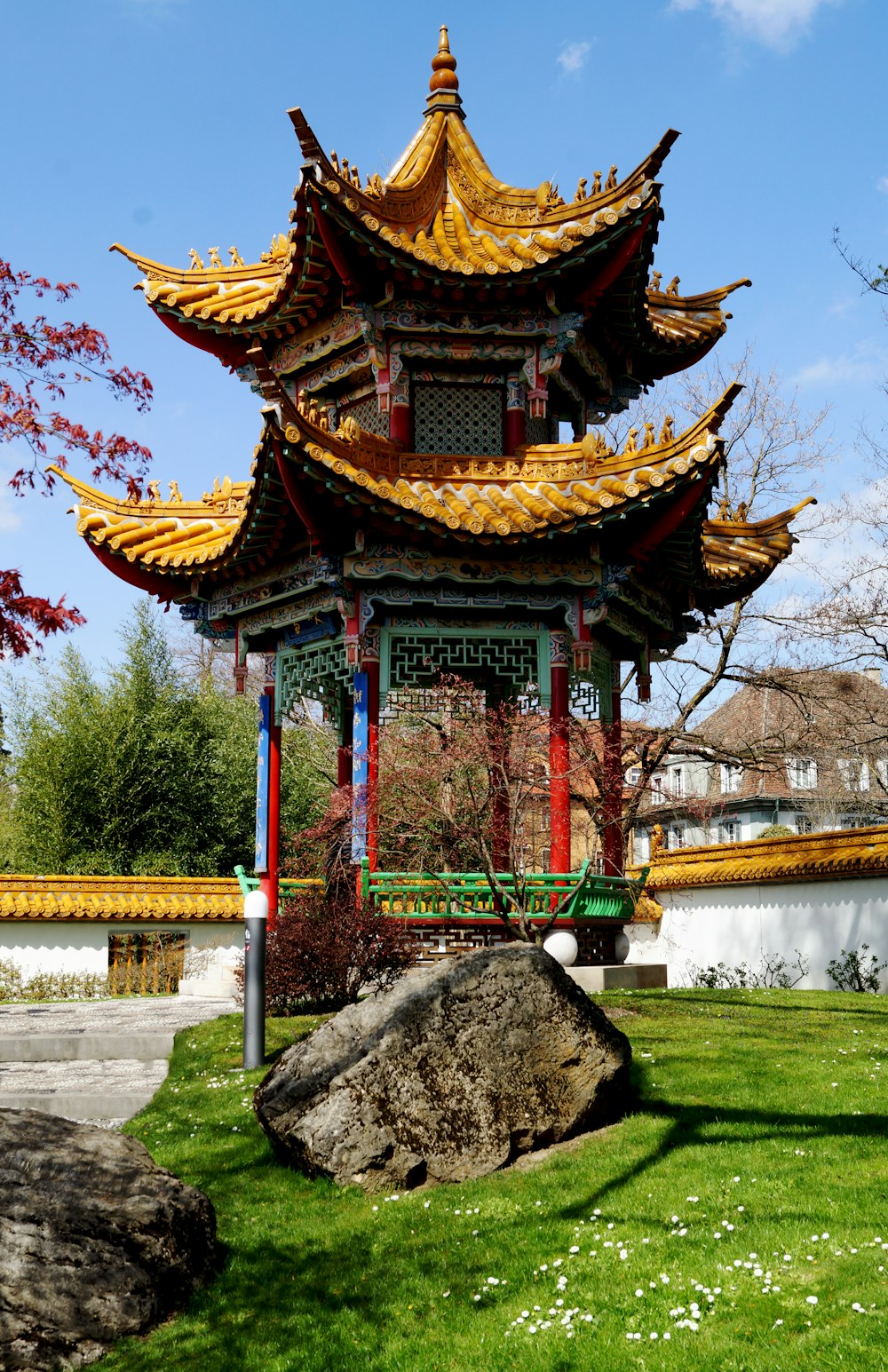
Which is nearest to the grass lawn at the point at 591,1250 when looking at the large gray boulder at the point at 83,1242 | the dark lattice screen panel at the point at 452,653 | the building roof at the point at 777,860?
the large gray boulder at the point at 83,1242

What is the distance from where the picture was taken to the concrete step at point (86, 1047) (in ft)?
37.7

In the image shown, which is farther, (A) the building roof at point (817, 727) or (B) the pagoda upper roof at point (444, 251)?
(A) the building roof at point (817, 727)

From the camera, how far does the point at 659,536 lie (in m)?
13.6

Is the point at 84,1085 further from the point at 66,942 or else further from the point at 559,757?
the point at 66,942

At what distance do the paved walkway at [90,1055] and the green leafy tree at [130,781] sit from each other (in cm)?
733

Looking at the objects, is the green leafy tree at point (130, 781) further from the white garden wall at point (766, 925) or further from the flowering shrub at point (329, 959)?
the flowering shrub at point (329, 959)

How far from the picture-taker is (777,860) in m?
17.4

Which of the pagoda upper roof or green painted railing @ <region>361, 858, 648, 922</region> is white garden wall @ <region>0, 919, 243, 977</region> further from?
the pagoda upper roof

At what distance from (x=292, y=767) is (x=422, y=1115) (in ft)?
73.5

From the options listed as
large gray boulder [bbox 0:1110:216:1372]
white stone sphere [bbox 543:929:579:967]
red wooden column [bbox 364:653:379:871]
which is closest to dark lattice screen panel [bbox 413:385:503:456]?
red wooden column [bbox 364:653:379:871]

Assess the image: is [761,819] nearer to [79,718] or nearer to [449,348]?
[79,718]

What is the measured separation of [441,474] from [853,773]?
25.0 meters

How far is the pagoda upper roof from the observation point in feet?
44.5

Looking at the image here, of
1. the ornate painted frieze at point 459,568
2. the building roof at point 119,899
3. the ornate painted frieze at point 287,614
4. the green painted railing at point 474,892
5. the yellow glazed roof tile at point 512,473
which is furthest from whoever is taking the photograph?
the building roof at point 119,899
